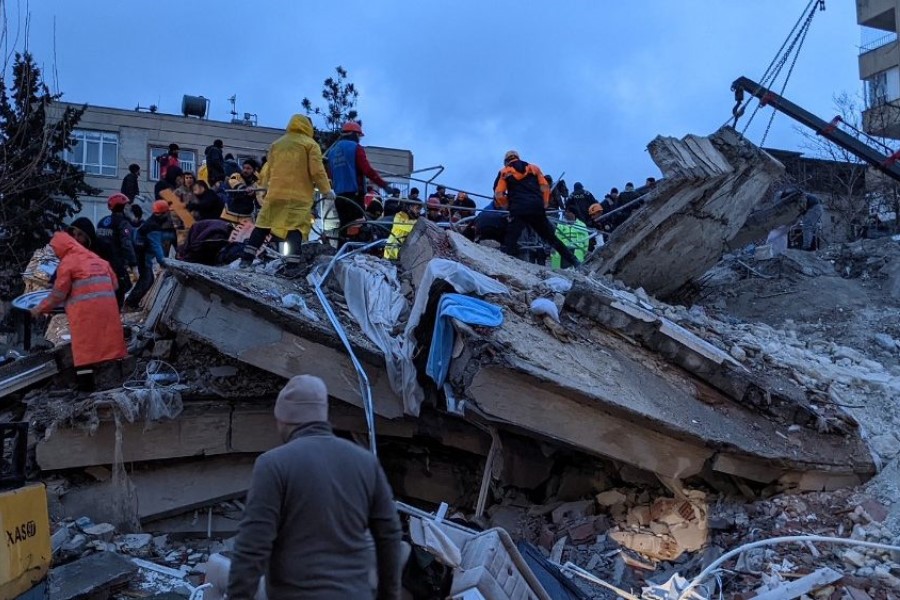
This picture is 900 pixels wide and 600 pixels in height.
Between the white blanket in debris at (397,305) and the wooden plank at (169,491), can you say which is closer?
the white blanket in debris at (397,305)

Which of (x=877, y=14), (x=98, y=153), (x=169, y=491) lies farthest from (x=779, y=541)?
(x=877, y=14)

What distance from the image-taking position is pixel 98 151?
2500 centimetres

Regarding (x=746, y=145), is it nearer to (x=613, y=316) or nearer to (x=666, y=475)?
(x=613, y=316)

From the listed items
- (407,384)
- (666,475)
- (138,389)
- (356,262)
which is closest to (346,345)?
(407,384)

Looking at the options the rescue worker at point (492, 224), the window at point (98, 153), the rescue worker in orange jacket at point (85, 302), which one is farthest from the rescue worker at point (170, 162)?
the window at point (98, 153)

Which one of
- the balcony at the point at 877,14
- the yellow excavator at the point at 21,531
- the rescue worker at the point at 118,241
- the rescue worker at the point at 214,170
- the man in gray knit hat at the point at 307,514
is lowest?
the yellow excavator at the point at 21,531

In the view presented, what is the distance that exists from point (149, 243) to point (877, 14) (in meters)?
28.9

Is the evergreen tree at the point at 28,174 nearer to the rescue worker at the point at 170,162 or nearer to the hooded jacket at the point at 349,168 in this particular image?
the rescue worker at the point at 170,162

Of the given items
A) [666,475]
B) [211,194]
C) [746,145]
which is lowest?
[666,475]

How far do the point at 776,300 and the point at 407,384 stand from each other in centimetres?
569

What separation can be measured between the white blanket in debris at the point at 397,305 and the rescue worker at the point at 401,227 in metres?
1.08

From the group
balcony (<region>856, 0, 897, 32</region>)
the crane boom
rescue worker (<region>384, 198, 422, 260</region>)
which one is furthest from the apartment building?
rescue worker (<region>384, 198, 422, 260</region>)

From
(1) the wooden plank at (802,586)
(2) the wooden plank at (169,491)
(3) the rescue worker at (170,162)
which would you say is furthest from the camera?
(3) the rescue worker at (170,162)

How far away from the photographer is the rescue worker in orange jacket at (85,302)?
6445 millimetres
